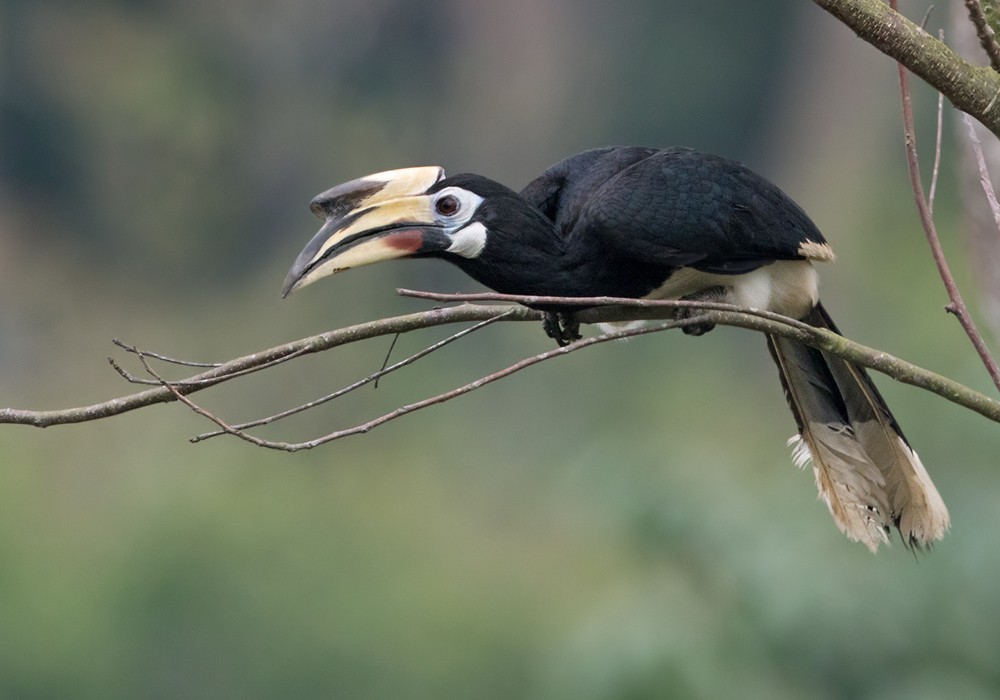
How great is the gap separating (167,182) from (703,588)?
6033 millimetres

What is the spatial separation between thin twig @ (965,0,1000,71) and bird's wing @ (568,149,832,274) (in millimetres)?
709

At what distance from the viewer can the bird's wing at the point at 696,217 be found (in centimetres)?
211

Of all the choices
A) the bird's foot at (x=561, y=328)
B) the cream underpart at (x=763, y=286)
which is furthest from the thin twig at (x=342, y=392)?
the cream underpart at (x=763, y=286)

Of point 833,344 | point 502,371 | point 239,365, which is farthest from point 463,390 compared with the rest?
point 833,344

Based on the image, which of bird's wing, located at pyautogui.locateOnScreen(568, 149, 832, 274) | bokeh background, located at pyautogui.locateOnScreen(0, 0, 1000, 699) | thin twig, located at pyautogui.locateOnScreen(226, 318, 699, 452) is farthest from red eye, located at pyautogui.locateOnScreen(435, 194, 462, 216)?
bokeh background, located at pyautogui.locateOnScreen(0, 0, 1000, 699)

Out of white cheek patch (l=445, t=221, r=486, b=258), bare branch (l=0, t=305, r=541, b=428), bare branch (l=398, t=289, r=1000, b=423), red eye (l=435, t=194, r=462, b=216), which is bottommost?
bare branch (l=398, t=289, r=1000, b=423)

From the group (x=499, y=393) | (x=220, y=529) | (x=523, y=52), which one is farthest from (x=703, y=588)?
(x=523, y=52)

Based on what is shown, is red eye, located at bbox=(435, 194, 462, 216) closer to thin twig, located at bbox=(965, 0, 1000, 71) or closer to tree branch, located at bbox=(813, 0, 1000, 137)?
tree branch, located at bbox=(813, 0, 1000, 137)

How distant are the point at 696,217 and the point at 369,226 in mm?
495

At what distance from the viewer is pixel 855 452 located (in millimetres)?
2305

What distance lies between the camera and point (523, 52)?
9047 mm

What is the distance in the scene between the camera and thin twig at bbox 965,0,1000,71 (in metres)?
1.41

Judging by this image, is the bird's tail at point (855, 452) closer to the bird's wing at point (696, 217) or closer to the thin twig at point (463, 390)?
the bird's wing at point (696, 217)

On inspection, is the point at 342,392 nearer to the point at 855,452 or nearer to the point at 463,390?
the point at 463,390
